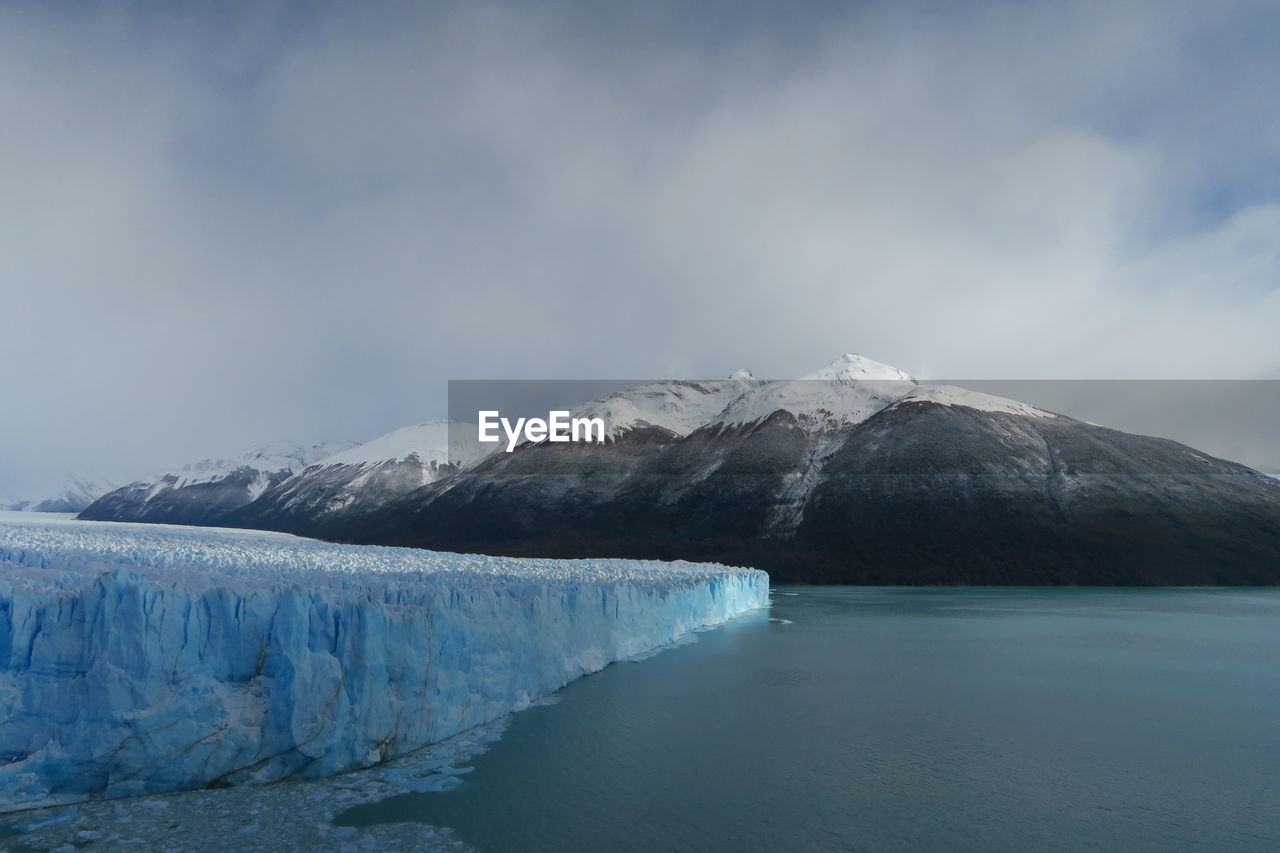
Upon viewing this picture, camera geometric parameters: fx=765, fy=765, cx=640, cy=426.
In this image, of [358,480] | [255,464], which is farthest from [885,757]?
[255,464]

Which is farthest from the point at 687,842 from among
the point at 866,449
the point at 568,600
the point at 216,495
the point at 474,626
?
the point at 216,495

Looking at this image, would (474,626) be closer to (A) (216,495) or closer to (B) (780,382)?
(B) (780,382)

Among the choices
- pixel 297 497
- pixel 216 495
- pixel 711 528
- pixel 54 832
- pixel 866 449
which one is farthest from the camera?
pixel 216 495

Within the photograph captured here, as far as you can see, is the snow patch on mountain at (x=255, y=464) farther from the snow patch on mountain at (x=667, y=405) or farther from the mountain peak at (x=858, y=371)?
the mountain peak at (x=858, y=371)

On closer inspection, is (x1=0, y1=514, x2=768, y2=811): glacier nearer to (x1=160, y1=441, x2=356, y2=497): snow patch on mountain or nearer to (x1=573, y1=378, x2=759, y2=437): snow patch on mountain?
(x1=573, y1=378, x2=759, y2=437): snow patch on mountain

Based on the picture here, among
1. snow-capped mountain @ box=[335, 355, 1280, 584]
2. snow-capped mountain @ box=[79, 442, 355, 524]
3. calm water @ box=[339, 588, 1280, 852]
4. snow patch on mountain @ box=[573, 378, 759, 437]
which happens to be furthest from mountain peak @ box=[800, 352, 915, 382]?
snow-capped mountain @ box=[79, 442, 355, 524]

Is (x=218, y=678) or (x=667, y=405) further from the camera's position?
(x=667, y=405)

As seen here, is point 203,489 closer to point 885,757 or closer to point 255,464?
point 255,464
